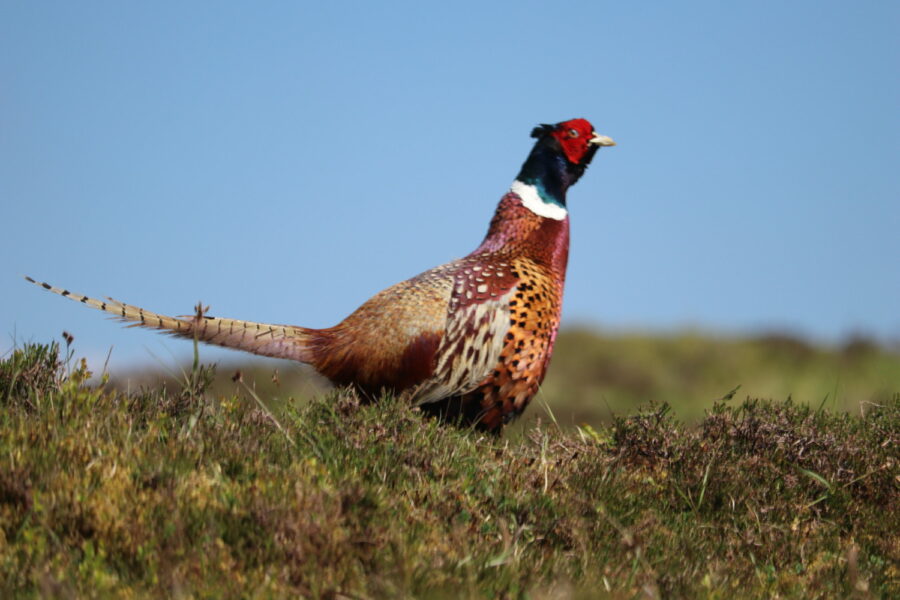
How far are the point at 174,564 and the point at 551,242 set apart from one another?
156 inches

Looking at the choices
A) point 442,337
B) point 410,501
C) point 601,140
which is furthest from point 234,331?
point 601,140

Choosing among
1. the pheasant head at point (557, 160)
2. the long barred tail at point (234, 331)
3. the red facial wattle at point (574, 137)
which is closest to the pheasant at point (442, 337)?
the long barred tail at point (234, 331)

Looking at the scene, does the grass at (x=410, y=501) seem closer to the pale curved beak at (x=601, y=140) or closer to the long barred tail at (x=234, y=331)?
the long barred tail at (x=234, y=331)

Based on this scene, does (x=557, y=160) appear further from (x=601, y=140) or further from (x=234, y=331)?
(x=234, y=331)

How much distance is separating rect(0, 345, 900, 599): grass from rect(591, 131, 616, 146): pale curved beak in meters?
2.09

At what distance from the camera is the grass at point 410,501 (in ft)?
10.6

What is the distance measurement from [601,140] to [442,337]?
80.2 inches

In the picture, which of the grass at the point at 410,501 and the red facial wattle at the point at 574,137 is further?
the red facial wattle at the point at 574,137

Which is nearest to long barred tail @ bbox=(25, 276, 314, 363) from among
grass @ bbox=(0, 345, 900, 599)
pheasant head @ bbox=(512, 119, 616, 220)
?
grass @ bbox=(0, 345, 900, 599)

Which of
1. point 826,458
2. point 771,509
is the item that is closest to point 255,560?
point 771,509

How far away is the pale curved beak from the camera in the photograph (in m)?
6.78

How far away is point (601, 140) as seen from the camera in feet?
22.3

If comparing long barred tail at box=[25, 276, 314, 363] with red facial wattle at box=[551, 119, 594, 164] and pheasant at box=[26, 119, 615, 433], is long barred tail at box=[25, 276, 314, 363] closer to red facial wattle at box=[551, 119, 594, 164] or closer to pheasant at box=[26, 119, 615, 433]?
pheasant at box=[26, 119, 615, 433]

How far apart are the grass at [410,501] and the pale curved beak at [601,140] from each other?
209 centimetres
